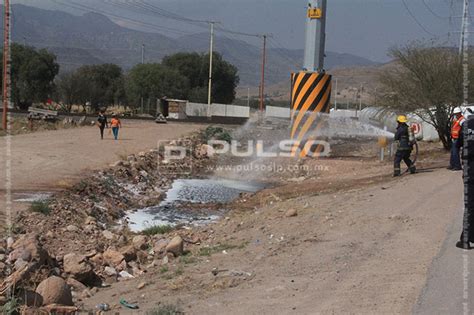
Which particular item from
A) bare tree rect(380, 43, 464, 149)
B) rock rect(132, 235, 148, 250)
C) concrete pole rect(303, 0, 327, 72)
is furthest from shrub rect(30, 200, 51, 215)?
bare tree rect(380, 43, 464, 149)

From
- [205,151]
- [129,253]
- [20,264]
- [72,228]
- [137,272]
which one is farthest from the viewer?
[205,151]

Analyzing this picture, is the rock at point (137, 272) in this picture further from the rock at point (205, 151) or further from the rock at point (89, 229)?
the rock at point (205, 151)

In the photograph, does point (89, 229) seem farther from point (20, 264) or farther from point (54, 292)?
point (54, 292)

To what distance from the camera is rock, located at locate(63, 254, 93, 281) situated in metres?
7.86

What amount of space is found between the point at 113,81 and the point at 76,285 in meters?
84.0

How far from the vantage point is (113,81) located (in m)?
89.0

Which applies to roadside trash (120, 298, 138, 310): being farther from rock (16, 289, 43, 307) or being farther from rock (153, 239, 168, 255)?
rock (153, 239, 168, 255)

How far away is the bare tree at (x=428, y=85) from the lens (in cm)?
2117

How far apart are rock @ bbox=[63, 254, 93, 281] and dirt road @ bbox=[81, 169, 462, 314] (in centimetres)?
45

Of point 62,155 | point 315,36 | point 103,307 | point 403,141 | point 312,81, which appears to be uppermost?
point 315,36

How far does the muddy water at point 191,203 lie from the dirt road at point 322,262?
6.29 feet

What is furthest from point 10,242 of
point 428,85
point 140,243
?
point 428,85

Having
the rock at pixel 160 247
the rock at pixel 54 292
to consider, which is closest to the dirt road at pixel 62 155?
the rock at pixel 160 247

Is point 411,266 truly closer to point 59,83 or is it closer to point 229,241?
point 229,241
